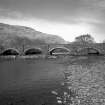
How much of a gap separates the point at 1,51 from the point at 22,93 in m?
61.3

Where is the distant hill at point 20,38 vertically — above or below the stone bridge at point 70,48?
above

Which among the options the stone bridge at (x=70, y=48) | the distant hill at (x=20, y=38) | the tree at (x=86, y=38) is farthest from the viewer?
the distant hill at (x=20, y=38)

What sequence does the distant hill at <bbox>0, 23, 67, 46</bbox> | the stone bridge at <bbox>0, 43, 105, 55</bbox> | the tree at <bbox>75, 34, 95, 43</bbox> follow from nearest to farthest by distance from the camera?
the stone bridge at <bbox>0, 43, 105, 55</bbox>, the tree at <bbox>75, 34, 95, 43</bbox>, the distant hill at <bbox>0, 23, 67, 46</bbox>

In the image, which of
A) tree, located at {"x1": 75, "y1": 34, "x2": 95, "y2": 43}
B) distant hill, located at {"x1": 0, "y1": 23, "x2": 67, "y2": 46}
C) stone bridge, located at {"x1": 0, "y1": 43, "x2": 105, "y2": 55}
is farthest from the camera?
distant hill, located at {"x1": 0, "y1": 23, "x2": 67, "y2": 46}

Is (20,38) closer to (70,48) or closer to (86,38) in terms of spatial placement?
(86,38)

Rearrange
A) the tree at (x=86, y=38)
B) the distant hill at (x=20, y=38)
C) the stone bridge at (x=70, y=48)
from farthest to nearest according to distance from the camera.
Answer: the distant hill at (x=20, y=38) < the tree at (x=86, y=38) < the stone bridge at (x=70, y=48)

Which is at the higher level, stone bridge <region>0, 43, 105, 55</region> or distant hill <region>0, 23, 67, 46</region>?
distant hill <region>0, 23, 67, 46</region>

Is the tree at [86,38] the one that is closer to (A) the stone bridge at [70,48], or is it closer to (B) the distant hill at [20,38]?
(A) the stone bridge at [70,48]

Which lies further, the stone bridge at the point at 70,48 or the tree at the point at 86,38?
the tree at the point at 86,38

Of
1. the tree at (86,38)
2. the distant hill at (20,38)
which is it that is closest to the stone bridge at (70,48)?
the tree at (86,38)

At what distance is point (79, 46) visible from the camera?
61.8m

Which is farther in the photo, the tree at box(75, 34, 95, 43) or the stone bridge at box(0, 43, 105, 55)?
the tree at box(75, 34, 95, 43)

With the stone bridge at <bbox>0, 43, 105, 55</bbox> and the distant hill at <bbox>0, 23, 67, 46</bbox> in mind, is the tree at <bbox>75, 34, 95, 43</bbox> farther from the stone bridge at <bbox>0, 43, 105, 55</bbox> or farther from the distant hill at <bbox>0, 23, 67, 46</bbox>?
the distant hill at <bbox>0, 23, 67, 46</bbox>

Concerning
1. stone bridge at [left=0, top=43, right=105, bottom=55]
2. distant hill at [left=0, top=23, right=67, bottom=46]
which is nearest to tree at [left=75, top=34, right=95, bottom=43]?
stone bridge at [left=0, top=43, right=105, bottom=55]
